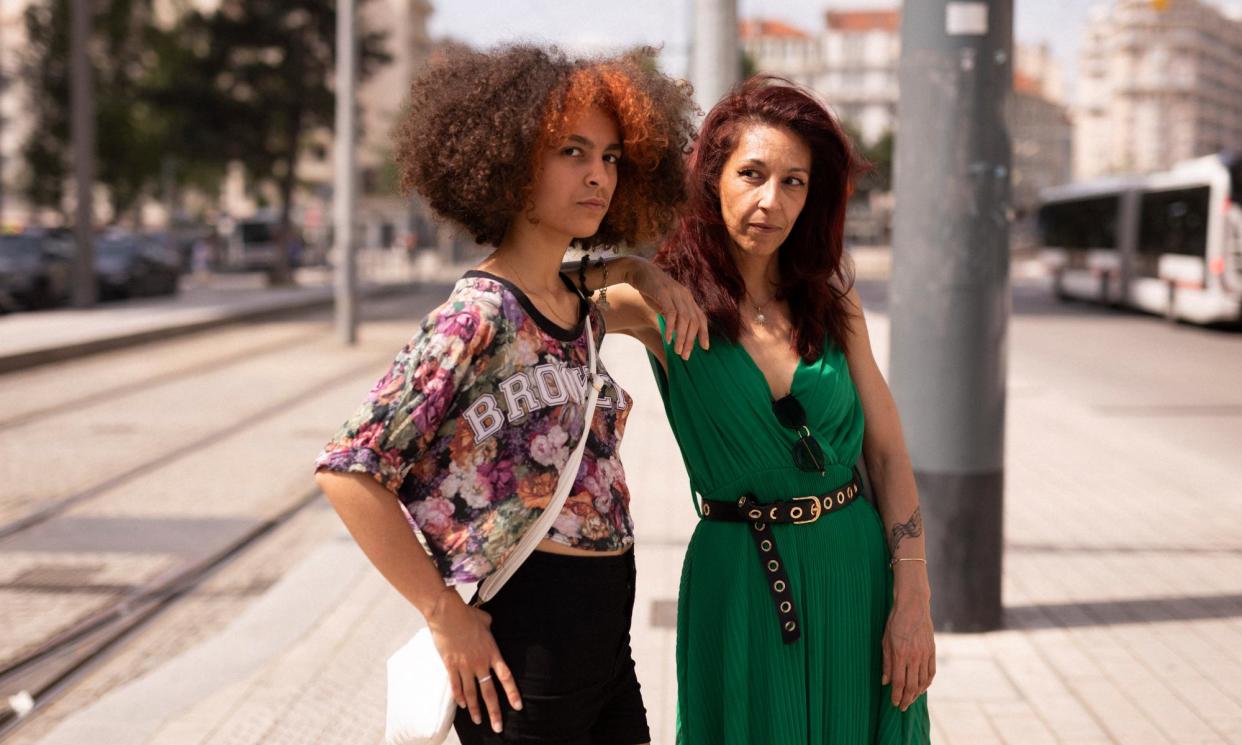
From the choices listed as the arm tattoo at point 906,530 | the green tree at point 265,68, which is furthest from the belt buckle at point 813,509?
the green tree at point 265,68

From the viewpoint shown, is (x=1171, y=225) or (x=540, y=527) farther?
(x=1171, y=225)

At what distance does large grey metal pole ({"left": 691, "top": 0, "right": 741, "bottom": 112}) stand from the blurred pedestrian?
8.90 m

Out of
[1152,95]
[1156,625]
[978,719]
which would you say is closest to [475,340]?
[978,719]

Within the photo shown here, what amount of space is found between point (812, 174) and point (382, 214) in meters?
77.3

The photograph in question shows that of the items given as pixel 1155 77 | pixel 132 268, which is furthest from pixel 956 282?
pixel 1155 77

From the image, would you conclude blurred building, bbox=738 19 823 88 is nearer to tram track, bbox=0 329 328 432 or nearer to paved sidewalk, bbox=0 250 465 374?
paved sidewalk, bbox=0 250 465 374

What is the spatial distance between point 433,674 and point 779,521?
69 cm

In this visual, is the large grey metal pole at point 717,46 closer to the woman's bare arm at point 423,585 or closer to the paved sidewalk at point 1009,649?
the paved sidewalk at point 1009,649

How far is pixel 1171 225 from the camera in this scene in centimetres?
2489

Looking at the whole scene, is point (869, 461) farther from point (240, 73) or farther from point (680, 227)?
point (240, 73)

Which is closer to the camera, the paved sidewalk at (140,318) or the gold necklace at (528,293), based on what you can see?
the gold necklace at (528,293)

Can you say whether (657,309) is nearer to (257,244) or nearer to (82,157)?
(82,157)

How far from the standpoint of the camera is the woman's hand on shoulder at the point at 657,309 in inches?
91.6

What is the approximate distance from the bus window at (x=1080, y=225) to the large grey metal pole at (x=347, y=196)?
55.5 feet
